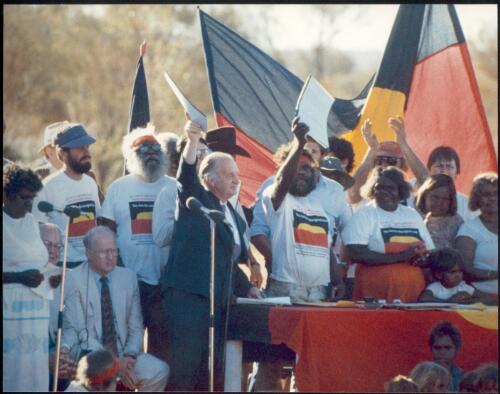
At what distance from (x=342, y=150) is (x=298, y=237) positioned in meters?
1.77

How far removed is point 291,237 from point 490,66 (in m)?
36.6

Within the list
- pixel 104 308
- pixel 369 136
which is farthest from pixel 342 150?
pixel 104 308

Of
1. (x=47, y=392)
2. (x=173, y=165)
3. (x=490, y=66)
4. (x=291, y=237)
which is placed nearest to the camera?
(x=47, y=392)

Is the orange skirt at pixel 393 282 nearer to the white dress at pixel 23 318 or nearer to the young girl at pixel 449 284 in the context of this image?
the young girl at pixel 449 284

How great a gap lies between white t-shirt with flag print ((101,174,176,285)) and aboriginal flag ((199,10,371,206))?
218cm

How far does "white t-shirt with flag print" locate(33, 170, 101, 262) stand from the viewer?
1057cm

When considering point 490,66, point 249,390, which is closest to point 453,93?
point 249,390

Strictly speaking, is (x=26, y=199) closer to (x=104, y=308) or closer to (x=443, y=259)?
Result: (x=104, y=308)

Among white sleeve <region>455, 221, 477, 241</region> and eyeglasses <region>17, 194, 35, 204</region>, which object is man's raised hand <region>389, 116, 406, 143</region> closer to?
white sleeve <region>455, 221, 477, 241</region>

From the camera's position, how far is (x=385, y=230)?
1043 centimetres

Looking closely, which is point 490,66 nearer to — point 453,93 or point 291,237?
point 453,93

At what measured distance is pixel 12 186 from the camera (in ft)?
31.6

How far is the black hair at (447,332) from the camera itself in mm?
9609

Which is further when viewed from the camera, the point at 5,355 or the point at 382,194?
the point at 382,194
